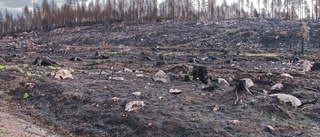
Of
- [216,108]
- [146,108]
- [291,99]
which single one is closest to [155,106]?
[146,108]

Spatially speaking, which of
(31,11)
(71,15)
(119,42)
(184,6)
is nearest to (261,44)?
(119,42)

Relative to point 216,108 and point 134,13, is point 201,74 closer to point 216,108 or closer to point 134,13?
point 216,108

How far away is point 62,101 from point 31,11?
9714 centimetres

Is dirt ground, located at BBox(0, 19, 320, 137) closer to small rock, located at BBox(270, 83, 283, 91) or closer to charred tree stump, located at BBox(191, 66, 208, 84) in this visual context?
small rock, located at BBox(270, 83, 283, 91)

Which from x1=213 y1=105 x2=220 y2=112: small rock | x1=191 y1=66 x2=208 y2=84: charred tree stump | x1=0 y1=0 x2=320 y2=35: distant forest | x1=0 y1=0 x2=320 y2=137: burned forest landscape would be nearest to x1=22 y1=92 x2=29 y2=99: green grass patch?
x1=0 y1=0 x2=320 y2=137: burned forest landscape

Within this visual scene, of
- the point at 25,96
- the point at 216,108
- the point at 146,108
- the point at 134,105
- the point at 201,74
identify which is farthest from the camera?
the point at 201,74

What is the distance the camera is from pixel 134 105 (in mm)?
8352

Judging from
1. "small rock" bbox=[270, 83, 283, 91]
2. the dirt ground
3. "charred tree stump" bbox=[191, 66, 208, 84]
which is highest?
"charred tree stump" bbox=[191, 66, 208, 84]

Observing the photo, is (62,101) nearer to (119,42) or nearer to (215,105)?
(215,105)

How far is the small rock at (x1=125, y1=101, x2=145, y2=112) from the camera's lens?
8.20 metres

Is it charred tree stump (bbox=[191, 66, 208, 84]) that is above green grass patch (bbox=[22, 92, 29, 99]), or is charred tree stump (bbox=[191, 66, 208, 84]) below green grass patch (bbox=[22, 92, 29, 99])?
above

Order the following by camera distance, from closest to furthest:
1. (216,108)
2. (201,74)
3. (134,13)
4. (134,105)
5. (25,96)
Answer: (216,108), (134,105), (25,96), (201,74), (134,13)

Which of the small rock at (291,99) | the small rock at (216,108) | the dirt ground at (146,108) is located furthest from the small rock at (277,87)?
the small rock at (216,108)

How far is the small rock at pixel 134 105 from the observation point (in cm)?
820
